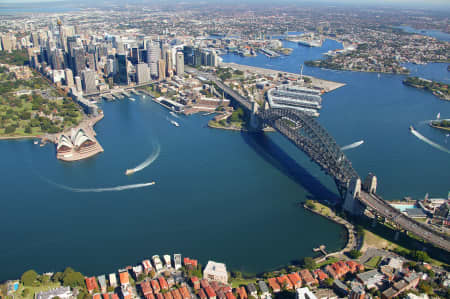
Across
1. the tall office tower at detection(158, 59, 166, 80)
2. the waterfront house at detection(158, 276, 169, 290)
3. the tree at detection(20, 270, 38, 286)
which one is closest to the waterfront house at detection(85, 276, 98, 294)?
the tree at detection(20, 270, 38, 286)

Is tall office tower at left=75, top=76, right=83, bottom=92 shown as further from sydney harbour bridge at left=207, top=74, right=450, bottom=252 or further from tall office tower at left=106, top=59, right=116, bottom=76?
sydney harbour bridge at left=207, top=74, right=450, bottom=252

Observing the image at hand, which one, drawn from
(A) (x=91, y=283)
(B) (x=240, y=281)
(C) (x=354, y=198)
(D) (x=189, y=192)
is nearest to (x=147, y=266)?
(A) (x=91, y=283)

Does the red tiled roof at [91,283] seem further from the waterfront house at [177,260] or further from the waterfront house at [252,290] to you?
the waterfront house at [252,290]

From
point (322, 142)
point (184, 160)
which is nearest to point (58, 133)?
point (184, 160)

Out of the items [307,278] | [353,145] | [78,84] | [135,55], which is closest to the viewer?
[307,278]

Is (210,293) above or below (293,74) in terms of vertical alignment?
below

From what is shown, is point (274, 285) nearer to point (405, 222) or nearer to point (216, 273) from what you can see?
point (216, 273)
